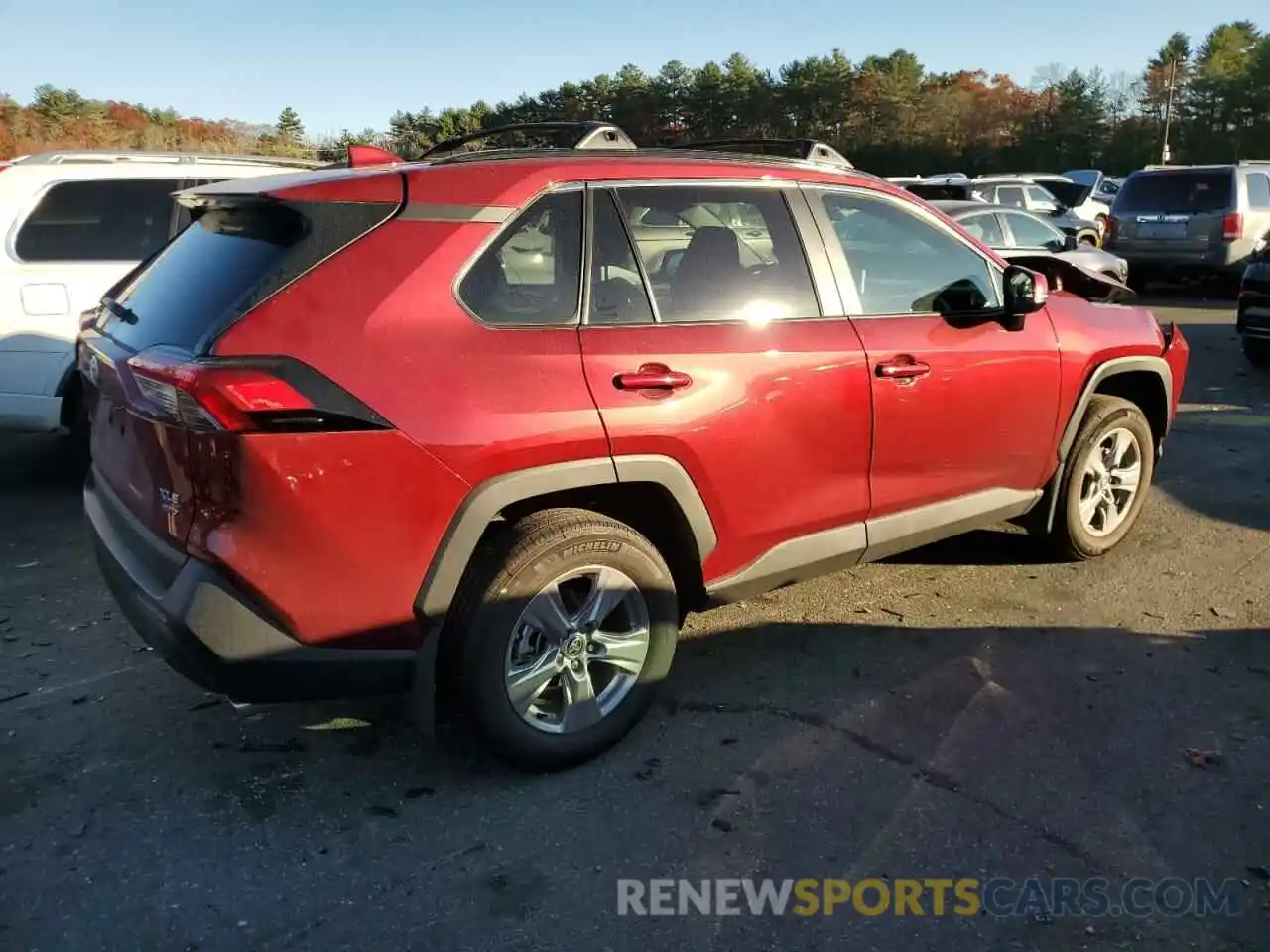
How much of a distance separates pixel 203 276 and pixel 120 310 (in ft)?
1.62

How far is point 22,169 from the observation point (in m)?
5.80

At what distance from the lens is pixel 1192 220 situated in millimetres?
14086

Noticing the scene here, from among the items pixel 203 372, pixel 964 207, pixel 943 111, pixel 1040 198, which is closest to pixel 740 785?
pixel 203 372

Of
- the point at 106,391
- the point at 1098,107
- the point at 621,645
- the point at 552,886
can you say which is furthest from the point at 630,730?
the point at 1098,107

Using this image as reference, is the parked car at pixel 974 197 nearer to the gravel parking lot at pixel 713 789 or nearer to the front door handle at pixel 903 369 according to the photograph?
the front door handle at pixel 903 369

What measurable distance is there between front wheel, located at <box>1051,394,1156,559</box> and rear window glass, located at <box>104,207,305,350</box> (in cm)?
354

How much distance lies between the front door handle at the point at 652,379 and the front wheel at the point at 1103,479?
2348 millimetres

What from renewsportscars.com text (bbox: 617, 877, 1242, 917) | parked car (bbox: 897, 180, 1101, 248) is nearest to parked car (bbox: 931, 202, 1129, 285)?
parked car (bbox: 897, 180, 1101, 248)

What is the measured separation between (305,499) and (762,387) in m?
1.52

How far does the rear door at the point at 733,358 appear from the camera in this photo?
3160 millimetres

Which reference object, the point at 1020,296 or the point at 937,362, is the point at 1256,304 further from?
the point at 937,362

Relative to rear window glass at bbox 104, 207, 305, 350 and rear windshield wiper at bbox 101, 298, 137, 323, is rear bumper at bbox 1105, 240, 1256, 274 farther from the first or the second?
rear windshield wiper at bbox 101, 298, 137, 323

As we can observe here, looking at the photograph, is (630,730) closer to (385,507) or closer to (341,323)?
(385,507)

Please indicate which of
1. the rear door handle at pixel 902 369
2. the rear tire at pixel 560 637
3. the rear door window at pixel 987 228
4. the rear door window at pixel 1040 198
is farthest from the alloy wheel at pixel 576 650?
the rear door window at pixel 1040 198
